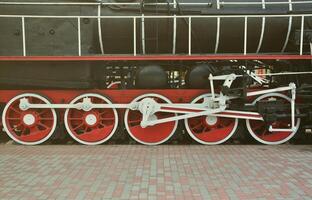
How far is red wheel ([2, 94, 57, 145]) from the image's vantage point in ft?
27.7

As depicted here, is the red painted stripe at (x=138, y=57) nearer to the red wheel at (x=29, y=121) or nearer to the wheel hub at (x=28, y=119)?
the red wheel at (x=29, y=121)

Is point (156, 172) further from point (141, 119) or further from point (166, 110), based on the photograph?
point (141, 119)

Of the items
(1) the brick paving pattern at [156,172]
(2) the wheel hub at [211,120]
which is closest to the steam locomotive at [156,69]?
(2) the wheel hub at [211,120]

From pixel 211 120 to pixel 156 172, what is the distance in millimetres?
2589

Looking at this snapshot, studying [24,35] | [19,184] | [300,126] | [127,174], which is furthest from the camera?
[300,126]

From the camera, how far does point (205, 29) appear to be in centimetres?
809

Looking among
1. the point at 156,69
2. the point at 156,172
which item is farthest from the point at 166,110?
the point at 156,172

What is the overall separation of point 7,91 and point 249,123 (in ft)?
14.7

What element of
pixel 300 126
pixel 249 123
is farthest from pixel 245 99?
pixel 300 126

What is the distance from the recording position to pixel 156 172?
20.3ft

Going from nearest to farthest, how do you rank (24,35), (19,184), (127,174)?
(19,184) < (127,174) < (24,35)

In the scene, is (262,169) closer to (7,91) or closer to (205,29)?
(205,29)

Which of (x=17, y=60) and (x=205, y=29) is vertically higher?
(x=205, y=29)

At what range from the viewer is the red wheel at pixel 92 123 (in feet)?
27.6
